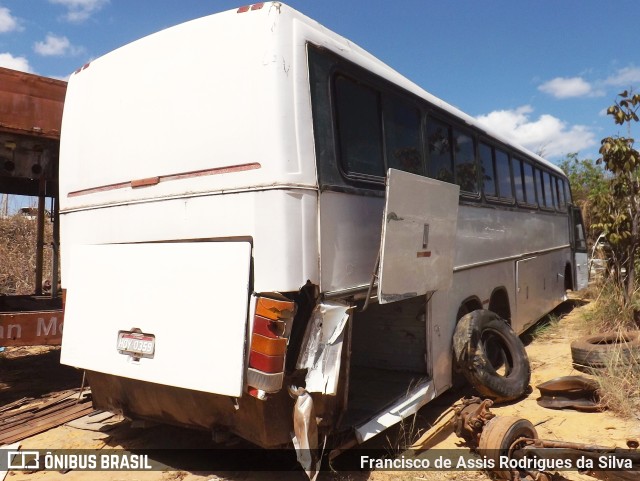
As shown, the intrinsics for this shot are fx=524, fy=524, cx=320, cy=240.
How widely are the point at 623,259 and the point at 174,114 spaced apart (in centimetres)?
872

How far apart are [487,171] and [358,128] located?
2.94 m

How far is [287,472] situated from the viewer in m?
3.90

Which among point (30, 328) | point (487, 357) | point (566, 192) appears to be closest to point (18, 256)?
point (30, 328)

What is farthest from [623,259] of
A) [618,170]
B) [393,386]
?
[393,386]

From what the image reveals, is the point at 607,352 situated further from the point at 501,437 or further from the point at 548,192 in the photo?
the point at 548,192

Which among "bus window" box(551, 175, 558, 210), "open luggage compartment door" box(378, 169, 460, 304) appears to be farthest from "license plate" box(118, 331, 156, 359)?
"bus window" box(551, 175, 558, 210)

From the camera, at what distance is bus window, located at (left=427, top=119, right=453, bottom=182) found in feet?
16.0

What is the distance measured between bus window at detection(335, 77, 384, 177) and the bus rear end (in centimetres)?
50

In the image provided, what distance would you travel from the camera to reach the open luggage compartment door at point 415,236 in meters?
3.49

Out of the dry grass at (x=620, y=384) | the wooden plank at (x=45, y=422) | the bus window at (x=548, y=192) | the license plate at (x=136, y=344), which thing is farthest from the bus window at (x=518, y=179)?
the wooden plank at (x=45, y=422)

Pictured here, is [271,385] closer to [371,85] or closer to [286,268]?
[286,268]

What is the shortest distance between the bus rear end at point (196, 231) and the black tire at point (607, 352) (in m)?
3.93

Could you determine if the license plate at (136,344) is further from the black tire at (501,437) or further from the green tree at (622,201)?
the green tree at (622,201)

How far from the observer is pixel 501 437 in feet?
12.0
